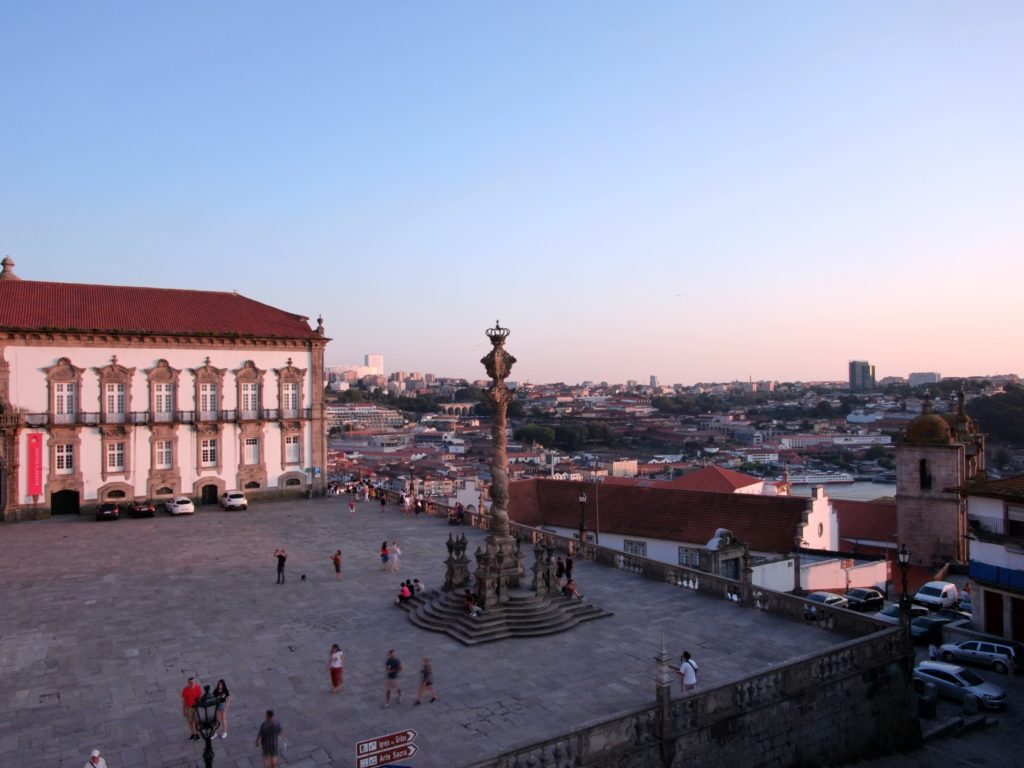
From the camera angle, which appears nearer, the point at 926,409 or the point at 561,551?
the point at 561,551

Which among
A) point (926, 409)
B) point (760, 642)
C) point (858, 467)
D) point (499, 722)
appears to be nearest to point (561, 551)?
point (760, 642)

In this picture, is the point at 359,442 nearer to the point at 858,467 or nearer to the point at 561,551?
the point at 858,467

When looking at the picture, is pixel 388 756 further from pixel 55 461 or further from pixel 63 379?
pixel 63 379

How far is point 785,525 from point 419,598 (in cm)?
1503

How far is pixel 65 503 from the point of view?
31.3 m

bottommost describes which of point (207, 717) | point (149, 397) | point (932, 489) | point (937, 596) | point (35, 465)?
point (937, 596)

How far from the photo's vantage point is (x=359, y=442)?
389 feet

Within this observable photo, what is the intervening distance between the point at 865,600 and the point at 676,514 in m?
7.13

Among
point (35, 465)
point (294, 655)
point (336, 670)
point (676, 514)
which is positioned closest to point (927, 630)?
point (676, 514)

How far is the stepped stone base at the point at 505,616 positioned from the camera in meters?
15.8

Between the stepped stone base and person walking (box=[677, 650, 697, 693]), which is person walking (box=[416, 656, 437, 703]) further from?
person walking (box=[677, 650, 697, 693])

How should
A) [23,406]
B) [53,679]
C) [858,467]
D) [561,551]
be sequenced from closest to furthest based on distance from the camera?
[53,679] < [561,551] < [23,406] < [858,467]

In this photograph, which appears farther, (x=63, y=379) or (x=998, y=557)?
(x=63, y=379)

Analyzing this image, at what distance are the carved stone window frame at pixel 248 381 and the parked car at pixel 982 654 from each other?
2751 cm
